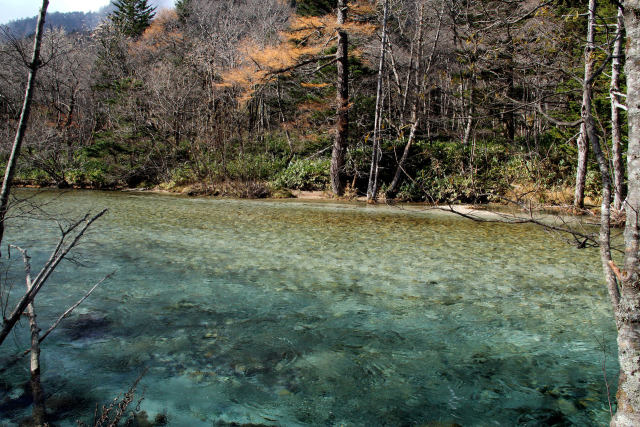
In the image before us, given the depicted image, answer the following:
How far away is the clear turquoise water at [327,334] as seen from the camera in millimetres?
2492

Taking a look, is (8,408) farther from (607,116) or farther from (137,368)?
(607,116)

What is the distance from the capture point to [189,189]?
1700 cm

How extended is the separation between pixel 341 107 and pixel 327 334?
1319cm

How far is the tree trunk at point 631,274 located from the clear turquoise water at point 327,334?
0.78 metres

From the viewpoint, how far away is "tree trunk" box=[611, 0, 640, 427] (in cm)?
174

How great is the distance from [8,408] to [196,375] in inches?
39.2

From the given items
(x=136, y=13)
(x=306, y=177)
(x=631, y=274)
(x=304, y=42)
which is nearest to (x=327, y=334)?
(x=631, y=274)

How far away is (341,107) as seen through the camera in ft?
51.5

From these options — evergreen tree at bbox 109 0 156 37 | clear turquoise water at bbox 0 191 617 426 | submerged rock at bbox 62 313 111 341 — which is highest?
evergreen tree at bbox 109 0 156 37

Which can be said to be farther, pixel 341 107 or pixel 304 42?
pixel 304 42

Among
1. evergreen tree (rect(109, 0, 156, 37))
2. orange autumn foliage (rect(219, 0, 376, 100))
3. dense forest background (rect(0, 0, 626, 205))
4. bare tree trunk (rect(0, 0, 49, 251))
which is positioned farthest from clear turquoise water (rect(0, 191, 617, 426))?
evergreen tree (rect(109, 0, 156, 37))

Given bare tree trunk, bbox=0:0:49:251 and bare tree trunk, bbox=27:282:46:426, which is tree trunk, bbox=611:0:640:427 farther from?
bare tree trunk, bbox=0:0:49:251

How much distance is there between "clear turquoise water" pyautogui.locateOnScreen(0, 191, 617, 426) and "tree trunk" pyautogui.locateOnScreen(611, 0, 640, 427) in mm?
777

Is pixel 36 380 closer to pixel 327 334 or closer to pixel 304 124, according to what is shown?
pixel 327 334
